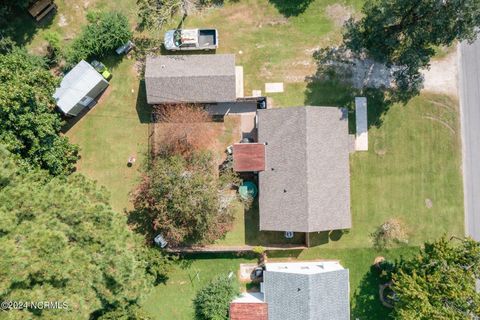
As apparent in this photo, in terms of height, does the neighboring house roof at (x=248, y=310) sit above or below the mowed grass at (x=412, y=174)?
below

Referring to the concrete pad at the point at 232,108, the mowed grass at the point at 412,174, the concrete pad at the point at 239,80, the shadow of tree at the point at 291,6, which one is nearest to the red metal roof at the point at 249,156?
the concrete pad at the point at 232,108

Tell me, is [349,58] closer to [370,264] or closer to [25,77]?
[370,264]

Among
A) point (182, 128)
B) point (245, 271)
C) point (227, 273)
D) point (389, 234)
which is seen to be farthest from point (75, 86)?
point (389, 234)

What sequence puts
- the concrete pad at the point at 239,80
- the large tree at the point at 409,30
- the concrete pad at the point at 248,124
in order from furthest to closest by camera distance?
the concrete pad at the point at 248,124 < the concrete pad at the point at 239,80 < the large tree at the point at 409,30

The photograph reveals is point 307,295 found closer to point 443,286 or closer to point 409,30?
point 443,286

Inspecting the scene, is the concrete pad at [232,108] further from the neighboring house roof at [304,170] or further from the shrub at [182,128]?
the neighboring house roof at [304,170]

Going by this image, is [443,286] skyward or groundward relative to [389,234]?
groundward

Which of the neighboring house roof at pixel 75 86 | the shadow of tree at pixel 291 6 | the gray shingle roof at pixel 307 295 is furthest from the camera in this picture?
the shadow of tree at pixel 291 6
